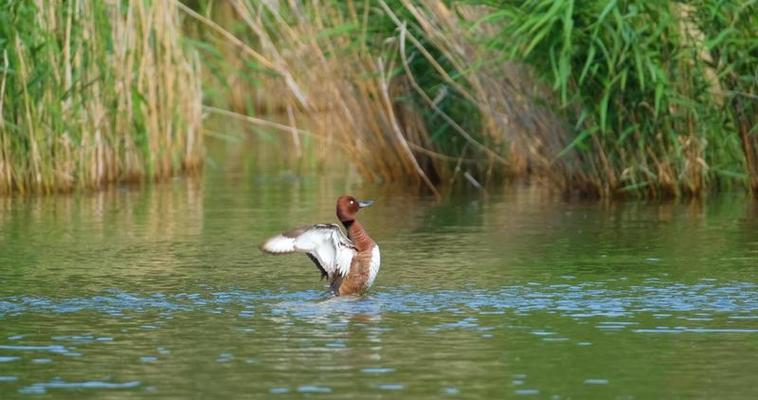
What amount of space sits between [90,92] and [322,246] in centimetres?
675

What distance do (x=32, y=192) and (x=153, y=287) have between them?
607cm

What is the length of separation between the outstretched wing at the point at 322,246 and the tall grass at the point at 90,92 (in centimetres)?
579

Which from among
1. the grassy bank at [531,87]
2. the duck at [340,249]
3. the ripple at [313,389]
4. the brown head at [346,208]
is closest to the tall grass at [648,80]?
the grassy bank at [531,87]

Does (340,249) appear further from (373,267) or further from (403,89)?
(403,89)

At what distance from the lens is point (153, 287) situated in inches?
369

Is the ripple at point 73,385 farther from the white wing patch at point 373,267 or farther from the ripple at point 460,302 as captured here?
the white wing patch at point 373,267

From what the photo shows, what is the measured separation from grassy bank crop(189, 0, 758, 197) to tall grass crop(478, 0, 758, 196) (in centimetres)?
2

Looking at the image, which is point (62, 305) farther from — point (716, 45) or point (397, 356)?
point (716, 45)

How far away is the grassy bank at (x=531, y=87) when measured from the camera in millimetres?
13203

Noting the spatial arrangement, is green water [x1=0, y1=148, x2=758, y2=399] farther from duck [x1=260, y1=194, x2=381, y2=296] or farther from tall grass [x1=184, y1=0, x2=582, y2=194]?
tall grass [x1=184, y1=0, x2=582, y2=194]

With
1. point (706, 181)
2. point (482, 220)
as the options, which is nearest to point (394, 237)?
point (482, 220)

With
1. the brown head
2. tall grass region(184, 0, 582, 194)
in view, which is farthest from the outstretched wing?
tall grass region(184, 0, 582, 194)

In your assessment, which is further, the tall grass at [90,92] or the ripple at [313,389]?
the tall grass at [90,92]

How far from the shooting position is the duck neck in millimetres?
9023
